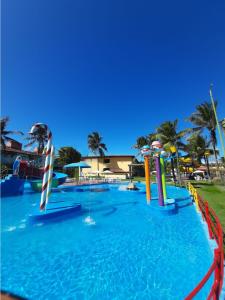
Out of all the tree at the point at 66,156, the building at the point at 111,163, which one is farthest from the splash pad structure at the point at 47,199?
the tree at the point at 66,156

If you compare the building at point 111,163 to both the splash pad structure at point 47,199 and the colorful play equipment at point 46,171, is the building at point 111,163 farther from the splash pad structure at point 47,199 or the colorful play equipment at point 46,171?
the colorful play equipment at point 46,171

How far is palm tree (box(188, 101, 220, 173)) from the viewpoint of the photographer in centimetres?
2322

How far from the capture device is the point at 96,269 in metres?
4.96

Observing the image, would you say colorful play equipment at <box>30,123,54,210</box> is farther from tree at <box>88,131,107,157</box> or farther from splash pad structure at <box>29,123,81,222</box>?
tree at <box>88,131,107,157</box>

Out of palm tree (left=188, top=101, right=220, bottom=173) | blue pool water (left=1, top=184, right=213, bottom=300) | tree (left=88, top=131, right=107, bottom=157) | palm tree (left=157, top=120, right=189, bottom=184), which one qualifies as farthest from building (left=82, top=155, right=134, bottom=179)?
blue pool water (left=1, top=184, right=213, bottom=300)

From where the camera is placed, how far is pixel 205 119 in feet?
78.1

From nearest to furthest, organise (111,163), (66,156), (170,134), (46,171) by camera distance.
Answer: (46,171) → (170,134) → (111,163) → (66,156)

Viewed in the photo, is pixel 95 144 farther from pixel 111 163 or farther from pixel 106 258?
pixel 106 258

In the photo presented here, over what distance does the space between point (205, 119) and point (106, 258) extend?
2415cm

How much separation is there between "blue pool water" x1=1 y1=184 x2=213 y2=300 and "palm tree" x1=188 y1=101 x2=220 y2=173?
18.4 metres

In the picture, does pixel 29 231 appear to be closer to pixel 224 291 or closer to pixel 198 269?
pixel 198 269

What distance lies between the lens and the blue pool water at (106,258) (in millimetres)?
4180

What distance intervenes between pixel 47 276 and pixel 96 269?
1.40m

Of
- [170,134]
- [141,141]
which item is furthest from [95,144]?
[170,134]
